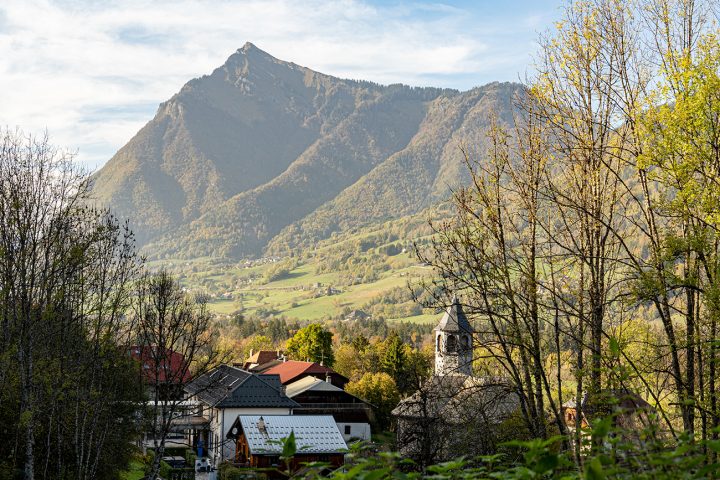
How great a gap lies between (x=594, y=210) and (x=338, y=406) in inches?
1869

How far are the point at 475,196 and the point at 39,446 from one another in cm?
1673

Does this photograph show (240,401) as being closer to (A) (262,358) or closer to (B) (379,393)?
(B) (379,393)

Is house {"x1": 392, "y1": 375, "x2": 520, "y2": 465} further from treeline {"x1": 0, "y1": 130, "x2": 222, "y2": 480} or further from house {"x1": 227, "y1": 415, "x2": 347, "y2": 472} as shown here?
house {"x1": 227, "y1": 415, "x2": 347, "y2": 472}

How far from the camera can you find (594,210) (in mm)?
11945

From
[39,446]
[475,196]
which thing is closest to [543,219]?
[475,196]

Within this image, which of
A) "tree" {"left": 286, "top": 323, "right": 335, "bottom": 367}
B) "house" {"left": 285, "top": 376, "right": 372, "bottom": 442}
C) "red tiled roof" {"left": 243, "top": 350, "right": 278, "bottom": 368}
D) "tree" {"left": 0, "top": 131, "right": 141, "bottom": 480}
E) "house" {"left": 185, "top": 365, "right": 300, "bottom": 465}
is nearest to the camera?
"tree" {"left": 0, "top": 131, "right": 141, "bottom": 480}

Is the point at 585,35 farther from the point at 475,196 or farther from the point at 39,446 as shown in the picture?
the point at 39,446

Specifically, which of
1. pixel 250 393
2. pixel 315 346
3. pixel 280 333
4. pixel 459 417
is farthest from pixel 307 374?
pixel 280 333

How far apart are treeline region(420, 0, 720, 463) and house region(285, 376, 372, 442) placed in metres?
44.1

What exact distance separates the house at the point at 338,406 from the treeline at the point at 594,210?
145 feet

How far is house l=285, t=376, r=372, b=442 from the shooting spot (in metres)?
56.1

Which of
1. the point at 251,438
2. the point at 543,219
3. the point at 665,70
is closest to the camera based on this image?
the point at 665,70

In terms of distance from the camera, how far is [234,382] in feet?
179

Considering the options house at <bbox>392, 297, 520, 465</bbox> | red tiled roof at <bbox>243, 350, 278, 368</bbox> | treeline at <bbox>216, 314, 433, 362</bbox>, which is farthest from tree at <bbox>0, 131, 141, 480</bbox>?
treeline at <bbox>216, 314, 433, 362</bbox>
